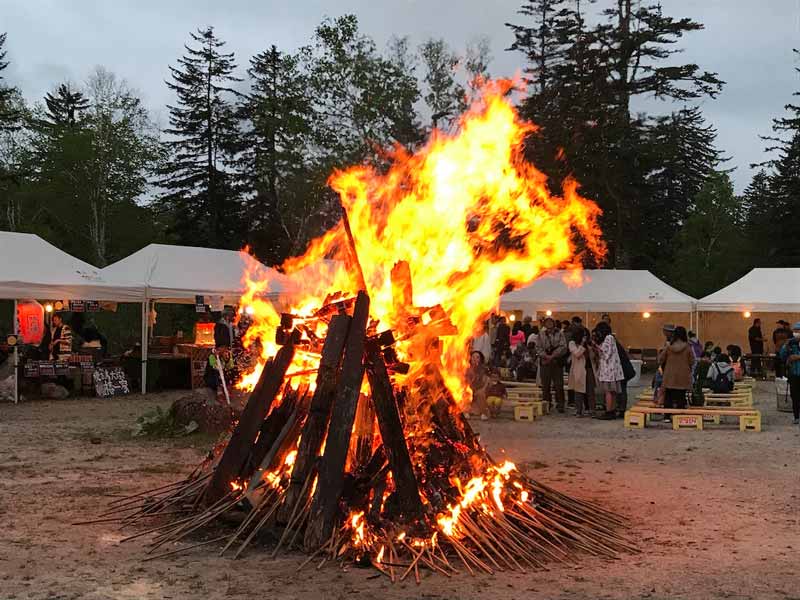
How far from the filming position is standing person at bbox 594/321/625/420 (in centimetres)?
1539

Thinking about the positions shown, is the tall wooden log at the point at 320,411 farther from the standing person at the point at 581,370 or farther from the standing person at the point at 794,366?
the standing person at the point at 794,366

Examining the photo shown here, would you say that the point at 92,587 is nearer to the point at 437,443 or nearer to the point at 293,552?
the point at 293,552

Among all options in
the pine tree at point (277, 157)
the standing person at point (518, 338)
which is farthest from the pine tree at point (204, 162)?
the standing person at point (518, 338)

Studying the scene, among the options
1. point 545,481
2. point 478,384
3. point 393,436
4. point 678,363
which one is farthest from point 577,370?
point 393,436

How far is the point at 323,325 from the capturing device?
7.56 meters

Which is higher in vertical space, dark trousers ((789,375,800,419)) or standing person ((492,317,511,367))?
standing person ((492,317,511,367))

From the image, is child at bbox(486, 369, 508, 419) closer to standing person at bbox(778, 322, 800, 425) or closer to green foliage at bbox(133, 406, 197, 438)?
standing person at bbox(778, 322, 800, 425)

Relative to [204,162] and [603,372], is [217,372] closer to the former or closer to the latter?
[603,372]

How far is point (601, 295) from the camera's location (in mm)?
26984

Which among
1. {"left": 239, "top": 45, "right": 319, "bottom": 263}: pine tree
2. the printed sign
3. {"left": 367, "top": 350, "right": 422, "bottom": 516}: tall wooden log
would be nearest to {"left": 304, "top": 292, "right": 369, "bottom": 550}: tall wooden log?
{"left": 367, "top": 350, "right": 422, "bottom": 516}: tall wooden log

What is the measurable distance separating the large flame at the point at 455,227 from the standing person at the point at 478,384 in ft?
21.6

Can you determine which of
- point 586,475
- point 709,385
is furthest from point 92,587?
point 709,385

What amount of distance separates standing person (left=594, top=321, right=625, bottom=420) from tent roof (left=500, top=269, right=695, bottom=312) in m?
11.0

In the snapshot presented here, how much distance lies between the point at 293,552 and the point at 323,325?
2.11 meters
